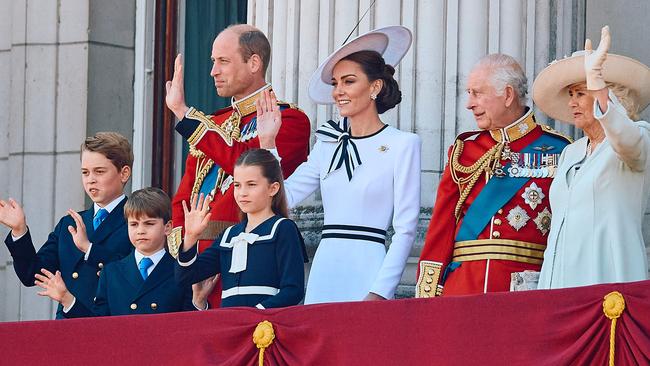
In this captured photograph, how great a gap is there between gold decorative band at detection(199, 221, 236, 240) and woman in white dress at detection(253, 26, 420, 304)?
1.02 feet

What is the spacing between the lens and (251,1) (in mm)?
10031

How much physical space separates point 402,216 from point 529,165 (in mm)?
579

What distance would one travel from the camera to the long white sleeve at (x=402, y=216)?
7.79m

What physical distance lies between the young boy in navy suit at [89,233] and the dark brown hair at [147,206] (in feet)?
1.00

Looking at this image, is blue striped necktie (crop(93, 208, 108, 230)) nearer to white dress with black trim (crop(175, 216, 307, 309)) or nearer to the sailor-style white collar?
white dress with black trim (crop(175, 216, 307, 309))

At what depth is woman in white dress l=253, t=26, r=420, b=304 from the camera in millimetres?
7945

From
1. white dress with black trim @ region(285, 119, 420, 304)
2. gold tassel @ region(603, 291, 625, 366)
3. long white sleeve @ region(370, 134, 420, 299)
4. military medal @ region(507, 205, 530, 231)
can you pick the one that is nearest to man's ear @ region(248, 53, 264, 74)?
white dress with black trim @ region(285, 119, 420, 304)

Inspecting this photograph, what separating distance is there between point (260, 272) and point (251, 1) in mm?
2764

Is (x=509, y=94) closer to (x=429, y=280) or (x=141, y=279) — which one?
(x=429, y=280)

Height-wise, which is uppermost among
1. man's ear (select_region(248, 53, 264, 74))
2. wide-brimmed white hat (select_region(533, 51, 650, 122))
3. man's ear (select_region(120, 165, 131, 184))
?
man's ear (select_region(248, 53, 264, 74))

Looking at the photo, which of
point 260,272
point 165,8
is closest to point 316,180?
point 260,272

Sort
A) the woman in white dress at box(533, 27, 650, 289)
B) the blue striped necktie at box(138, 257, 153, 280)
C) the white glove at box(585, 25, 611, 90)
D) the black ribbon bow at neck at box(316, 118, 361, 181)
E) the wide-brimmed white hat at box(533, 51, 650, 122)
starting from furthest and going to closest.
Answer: the blue striped necktie at box(138, 257, 153, 280) < the black ribbon bow at neck at box(316, 118, 361, 181) < the wide-brimmed white hat at box(533, 51, 650, 122) < the woman in white dress at box(533, 27, 650, 289) < the white glove at box(585, 25, 611, 90)

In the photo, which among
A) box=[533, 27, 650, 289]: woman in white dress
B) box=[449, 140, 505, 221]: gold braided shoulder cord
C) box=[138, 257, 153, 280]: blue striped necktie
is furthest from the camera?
box=[138, 257, 153, 280]: blue striped necktie

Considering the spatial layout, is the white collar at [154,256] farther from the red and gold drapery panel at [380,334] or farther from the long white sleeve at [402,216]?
the long white sleeve at [402,216]
